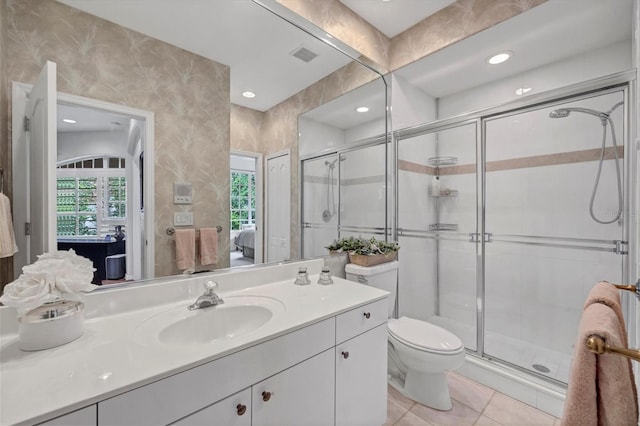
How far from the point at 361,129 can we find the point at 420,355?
1627 millimetres

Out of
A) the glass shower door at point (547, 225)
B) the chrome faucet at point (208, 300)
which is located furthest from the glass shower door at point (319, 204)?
the glass shower door at point (547, 225)

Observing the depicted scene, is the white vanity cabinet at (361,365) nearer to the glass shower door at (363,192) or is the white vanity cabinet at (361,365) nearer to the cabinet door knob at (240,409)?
the cabinet door knob at (240,409)

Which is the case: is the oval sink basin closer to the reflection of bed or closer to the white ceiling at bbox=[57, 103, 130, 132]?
the reflection of bed

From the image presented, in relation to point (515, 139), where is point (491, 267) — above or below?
below

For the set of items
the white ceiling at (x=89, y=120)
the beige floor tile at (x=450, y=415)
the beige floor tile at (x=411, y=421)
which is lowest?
the beige floor tile at (x=450, y=415)

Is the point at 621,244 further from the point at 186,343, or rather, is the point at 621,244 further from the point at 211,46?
the point at 211,46

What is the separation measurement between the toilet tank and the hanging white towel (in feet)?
5.19

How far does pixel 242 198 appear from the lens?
1.42 m

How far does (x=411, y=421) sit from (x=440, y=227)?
161 cm

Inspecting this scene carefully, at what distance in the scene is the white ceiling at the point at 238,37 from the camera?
110cm

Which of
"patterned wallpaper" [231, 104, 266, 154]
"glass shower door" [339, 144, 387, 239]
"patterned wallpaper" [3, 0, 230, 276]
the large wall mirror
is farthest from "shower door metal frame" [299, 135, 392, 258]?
"patterned wallpaper" [3, 0, 230, 276]

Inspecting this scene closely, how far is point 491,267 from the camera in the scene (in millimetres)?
2383

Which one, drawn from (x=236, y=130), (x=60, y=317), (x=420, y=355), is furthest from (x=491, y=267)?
(x=60, y=317)

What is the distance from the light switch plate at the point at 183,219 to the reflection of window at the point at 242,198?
0.65 ft
